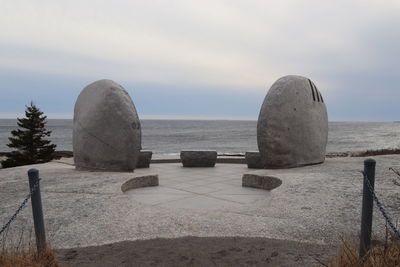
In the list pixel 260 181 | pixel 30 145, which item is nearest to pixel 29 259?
pixel 260 181

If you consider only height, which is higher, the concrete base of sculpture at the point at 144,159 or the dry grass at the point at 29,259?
the concrete base of sculpture at the point at 144,159

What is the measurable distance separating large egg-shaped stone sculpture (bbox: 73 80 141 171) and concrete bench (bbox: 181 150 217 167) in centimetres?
272

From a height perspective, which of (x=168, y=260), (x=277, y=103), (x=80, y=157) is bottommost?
(x=168, y=260)

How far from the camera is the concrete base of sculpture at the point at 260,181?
7866 mm

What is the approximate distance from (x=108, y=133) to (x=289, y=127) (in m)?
5.26

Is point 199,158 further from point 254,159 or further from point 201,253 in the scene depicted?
point 201,253

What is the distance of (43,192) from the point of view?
6.65m

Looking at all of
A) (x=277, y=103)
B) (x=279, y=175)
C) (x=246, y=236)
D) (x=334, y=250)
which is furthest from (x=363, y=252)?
(x=277, y=103)

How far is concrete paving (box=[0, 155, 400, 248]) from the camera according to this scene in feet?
14.7

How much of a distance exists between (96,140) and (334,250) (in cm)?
711

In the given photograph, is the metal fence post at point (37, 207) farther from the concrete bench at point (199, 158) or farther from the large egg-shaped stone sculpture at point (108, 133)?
the concrete bench at point (199, 158)

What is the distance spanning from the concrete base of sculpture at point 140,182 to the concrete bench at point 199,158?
3.42m

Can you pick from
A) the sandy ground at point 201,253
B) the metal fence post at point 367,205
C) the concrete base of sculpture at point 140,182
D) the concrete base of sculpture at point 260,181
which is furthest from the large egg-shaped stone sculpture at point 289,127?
the metal fence post at point 367,205

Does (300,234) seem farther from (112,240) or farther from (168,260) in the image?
(112,240)
